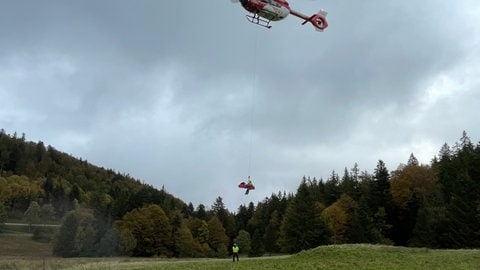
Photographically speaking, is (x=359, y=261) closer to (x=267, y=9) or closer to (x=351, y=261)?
(x=351, y=261)

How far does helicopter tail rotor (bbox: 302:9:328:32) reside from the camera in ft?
144

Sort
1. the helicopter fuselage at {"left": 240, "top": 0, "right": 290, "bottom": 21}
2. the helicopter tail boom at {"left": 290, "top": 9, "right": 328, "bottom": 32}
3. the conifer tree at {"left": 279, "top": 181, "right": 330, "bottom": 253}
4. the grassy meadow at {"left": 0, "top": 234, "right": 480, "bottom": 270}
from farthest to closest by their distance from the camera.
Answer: the conifer tree at {"left": 279, "top": 181, "right": 330, "bottom": 253}, the helicopter tail boom at {"left": 290, "top": 9, "right": 328, "bottom": 32}, the helicopter fuselage at {"left": 240, "top": 0, "right": 290, "bottom": 21}, the grassy meadow at {"left": 0, "top": 234, "right": 480, "bottom": 270}

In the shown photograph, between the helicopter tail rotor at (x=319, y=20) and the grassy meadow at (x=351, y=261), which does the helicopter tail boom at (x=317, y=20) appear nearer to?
the helicopter tail rotor at (x=319, y=20)

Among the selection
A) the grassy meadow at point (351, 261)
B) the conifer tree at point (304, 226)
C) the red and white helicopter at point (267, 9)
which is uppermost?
the red and white helicopter at point (267, 9)

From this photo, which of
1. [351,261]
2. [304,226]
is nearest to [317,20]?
[351,261]

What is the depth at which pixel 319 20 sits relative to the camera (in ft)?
145

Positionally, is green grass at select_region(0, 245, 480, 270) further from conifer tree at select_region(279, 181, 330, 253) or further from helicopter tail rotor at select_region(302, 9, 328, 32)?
conifer tree at select_region(279, 181, 330, 253)

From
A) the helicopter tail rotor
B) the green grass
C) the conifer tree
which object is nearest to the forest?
the conifer tree

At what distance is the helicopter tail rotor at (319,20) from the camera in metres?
44.0

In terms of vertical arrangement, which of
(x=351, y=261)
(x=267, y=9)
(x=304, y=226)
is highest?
(x=267, y=9)

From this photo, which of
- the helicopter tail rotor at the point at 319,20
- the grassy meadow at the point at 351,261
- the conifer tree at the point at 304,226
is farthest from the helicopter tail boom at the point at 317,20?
the conifer tree at the point at 304,226

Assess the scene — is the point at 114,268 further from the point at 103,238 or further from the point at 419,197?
the point at 419,197

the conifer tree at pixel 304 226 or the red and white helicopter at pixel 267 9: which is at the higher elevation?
the red and white helicopter at pixel 267 9

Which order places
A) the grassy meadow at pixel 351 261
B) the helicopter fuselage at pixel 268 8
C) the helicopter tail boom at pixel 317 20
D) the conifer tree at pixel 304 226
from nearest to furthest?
the grassy meadow at pixel 351 261, the helicopter fuselage at pixel 268 8, the helicopter tail boom at pixel 317 20, the conifer tree at pixel 304 226
